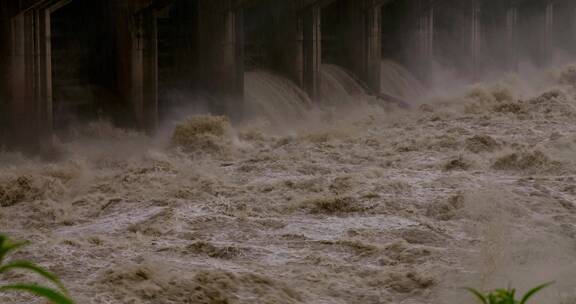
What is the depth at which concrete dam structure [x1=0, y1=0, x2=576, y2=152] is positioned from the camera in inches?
543

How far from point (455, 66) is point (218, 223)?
1921 cm

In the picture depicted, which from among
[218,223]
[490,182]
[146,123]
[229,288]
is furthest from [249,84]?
[229,288]

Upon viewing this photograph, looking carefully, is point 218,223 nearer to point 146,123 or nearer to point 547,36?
point 146,123

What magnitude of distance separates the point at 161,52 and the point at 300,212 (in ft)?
26.3

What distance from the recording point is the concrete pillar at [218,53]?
17438mm

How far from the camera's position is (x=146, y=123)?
1611 cm

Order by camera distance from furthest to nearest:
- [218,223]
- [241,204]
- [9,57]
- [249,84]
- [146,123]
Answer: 1. [249,84]
2. [146,123]
3. [9,57]
4. [241,204]
5. [218,223]

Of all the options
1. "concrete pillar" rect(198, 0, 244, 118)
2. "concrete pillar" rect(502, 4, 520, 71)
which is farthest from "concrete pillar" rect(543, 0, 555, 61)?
"concrete pillar" rect(198, 0, 244, 118)

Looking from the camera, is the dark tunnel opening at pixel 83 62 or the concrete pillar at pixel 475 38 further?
the concrete pillar at pixel 475 38

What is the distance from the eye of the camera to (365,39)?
22.8 metres

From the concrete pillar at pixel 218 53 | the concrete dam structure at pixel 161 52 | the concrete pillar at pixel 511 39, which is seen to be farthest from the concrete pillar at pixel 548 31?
the concrete pillar at pixel 218 53

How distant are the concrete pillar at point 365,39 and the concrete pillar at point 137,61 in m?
7.50

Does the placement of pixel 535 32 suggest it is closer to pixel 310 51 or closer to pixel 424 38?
pixel 424 38

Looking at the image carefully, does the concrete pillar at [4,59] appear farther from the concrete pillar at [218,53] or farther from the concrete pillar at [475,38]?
the concrete pillar at [475,38]
